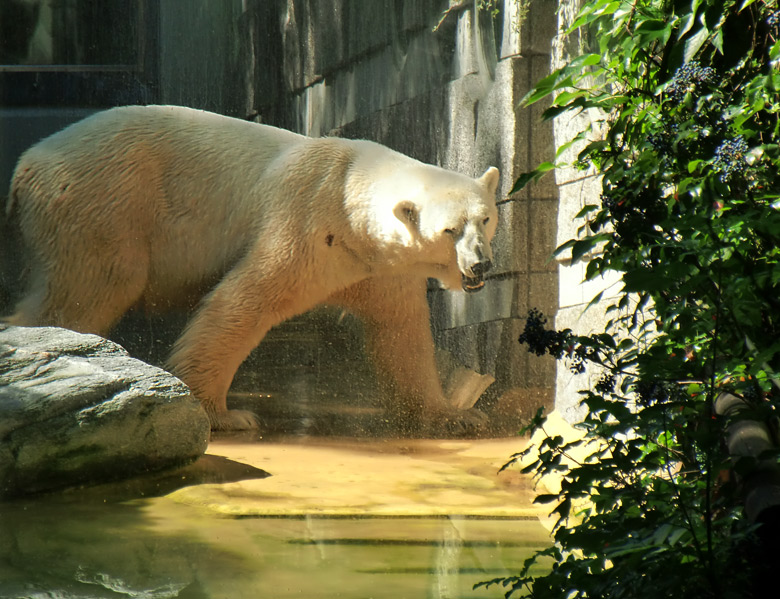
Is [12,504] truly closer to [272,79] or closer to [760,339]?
[760,339]

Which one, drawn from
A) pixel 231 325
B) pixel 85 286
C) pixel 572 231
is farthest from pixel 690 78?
pixel 85 286

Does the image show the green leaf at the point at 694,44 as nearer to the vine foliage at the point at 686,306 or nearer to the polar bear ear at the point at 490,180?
the vine foliage at the point at 686,306

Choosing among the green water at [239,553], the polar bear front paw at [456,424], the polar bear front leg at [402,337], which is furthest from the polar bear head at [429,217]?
the green water at [239,553]

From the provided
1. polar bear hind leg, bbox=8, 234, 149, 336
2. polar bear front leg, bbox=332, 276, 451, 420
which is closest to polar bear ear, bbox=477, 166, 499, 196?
polar bear front leg, bbox=332, 276, 451, 420

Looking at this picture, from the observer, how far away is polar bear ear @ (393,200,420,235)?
17.1ft

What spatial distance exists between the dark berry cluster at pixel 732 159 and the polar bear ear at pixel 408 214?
12.6ft

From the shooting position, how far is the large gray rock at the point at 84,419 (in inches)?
138

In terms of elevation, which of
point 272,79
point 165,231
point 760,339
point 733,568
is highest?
point 272,79

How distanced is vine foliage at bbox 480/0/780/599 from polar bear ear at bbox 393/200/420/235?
134 inches

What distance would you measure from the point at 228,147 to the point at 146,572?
3721 mm

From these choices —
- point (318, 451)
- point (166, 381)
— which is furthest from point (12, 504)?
point (318, 451)

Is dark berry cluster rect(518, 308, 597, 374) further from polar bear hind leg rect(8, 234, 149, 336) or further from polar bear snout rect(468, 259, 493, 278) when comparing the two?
polar bear hind leg rect(8, 234, 149, 336)

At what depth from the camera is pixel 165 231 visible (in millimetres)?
5758

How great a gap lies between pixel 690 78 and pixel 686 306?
1.23 ft
